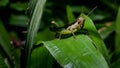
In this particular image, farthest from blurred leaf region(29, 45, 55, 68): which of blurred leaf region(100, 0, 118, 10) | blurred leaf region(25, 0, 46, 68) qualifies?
blurred leaf region(100, 0, 118, 10)

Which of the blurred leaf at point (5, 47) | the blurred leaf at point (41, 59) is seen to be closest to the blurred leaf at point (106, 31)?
the blurred leaf at point (5, 47)

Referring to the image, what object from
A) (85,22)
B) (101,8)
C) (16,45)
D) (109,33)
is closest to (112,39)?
(109,33)

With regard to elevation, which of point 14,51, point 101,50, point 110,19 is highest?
point 101,50

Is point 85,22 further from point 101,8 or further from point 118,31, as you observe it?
point 101,8

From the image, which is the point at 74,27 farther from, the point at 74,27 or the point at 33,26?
the point at 33,26

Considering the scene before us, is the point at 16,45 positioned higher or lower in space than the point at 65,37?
lower

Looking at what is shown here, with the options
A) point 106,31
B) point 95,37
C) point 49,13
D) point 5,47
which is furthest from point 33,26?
point 49,13

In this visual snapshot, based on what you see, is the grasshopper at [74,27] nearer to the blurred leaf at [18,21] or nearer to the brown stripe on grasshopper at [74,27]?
the brown stripe on grasshopper at [74,27]
